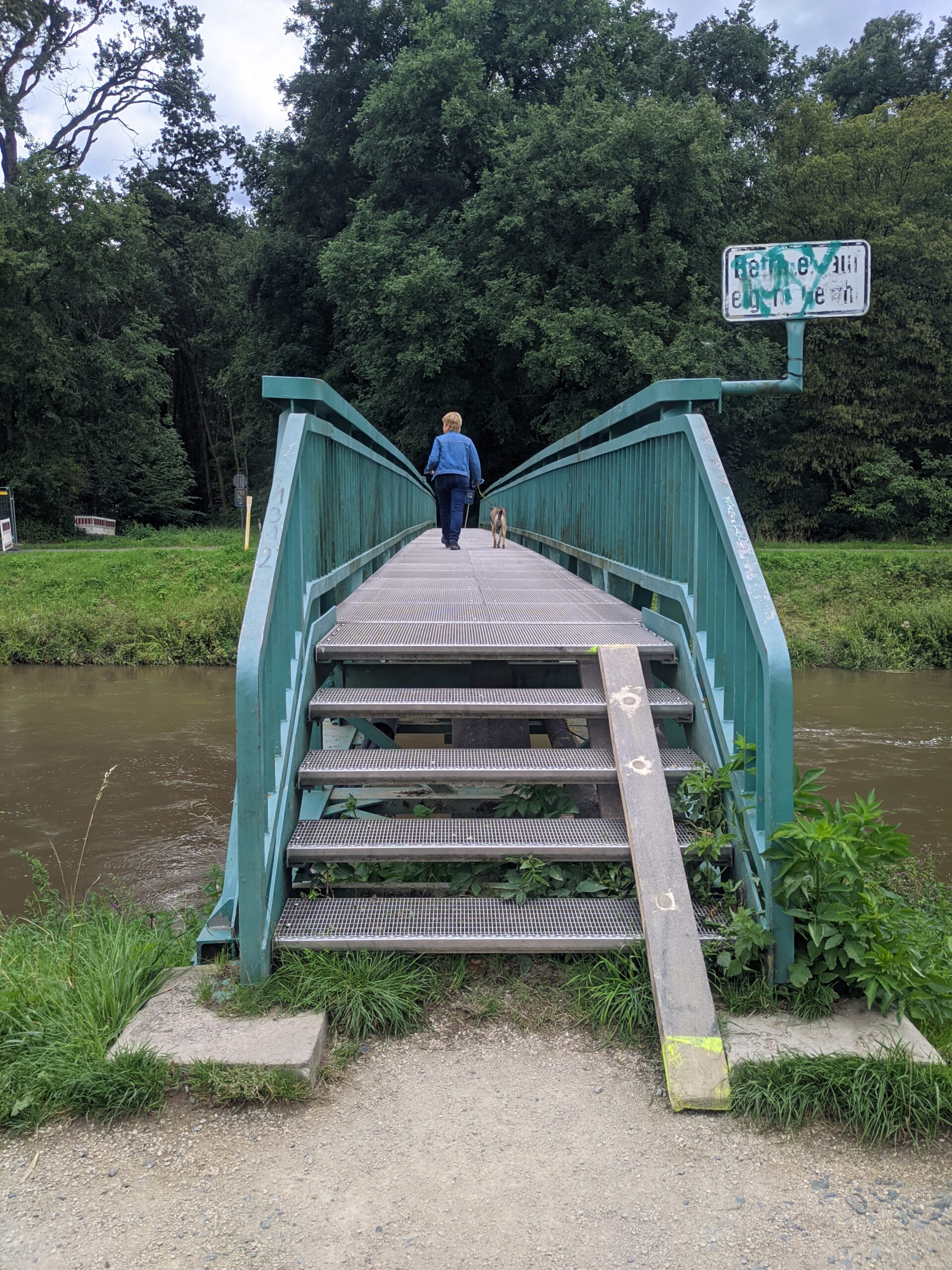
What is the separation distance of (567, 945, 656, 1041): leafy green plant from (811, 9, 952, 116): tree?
1747 inches

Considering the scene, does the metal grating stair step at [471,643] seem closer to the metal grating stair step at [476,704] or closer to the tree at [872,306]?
the metal grating stair step at [476,704]

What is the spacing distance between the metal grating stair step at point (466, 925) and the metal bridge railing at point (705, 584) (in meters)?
0.46

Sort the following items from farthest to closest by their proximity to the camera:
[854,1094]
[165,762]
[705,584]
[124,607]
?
[124,607] → [165,762] → [705,584] → [854,1094]

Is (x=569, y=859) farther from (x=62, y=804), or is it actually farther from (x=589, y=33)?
(x=589, y=33)

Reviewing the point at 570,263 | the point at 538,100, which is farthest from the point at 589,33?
the point at 570,263

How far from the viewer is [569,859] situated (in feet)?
12.1

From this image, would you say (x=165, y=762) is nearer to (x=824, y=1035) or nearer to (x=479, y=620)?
(x=479, y=620)

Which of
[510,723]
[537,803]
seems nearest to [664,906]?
[537,803]

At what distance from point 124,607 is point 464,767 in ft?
52.7

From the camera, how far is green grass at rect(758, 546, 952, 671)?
1683 cm

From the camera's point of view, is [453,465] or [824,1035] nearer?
[824,1035]

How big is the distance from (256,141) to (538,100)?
14.1 meters

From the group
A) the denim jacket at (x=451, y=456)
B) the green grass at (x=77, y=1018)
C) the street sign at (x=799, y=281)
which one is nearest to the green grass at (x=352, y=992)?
the green grass at (x=77, y=1018)

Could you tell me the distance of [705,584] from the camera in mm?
4434
